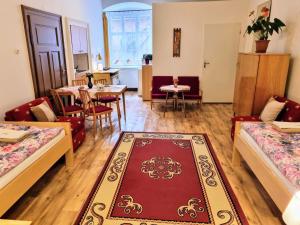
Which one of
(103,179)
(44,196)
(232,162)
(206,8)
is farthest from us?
(206,8)

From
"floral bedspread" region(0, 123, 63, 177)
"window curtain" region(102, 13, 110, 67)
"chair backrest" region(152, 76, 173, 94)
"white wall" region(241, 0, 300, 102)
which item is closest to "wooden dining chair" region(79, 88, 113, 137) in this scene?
"floral bedspread" region(0, 123, 63, 177)

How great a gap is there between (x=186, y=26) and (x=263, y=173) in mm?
4404

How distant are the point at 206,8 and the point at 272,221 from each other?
4905 millimetres

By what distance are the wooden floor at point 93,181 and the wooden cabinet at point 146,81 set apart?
5.55 ft

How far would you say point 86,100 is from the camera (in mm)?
3668

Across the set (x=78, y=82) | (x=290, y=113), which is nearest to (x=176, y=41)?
(x=78, y=82)

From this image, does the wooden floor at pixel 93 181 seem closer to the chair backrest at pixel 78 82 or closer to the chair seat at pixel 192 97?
the chair seat at pixel 192 97

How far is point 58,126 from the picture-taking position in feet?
8.84

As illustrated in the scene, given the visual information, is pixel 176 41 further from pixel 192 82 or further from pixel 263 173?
pixel 263 173

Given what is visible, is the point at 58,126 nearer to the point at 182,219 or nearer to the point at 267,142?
the point at 182,219

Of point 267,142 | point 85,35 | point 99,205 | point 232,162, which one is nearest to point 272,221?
point 267,142

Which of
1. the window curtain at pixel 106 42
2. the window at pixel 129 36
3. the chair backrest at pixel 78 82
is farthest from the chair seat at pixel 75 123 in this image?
the window at pixel 129 36

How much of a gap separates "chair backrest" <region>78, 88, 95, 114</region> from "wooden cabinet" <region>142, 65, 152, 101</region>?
2.58m

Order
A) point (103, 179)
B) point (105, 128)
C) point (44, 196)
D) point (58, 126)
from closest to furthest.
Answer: point (44, 196) → point (103, 179) → point (58, 126) → point (105, 128)
